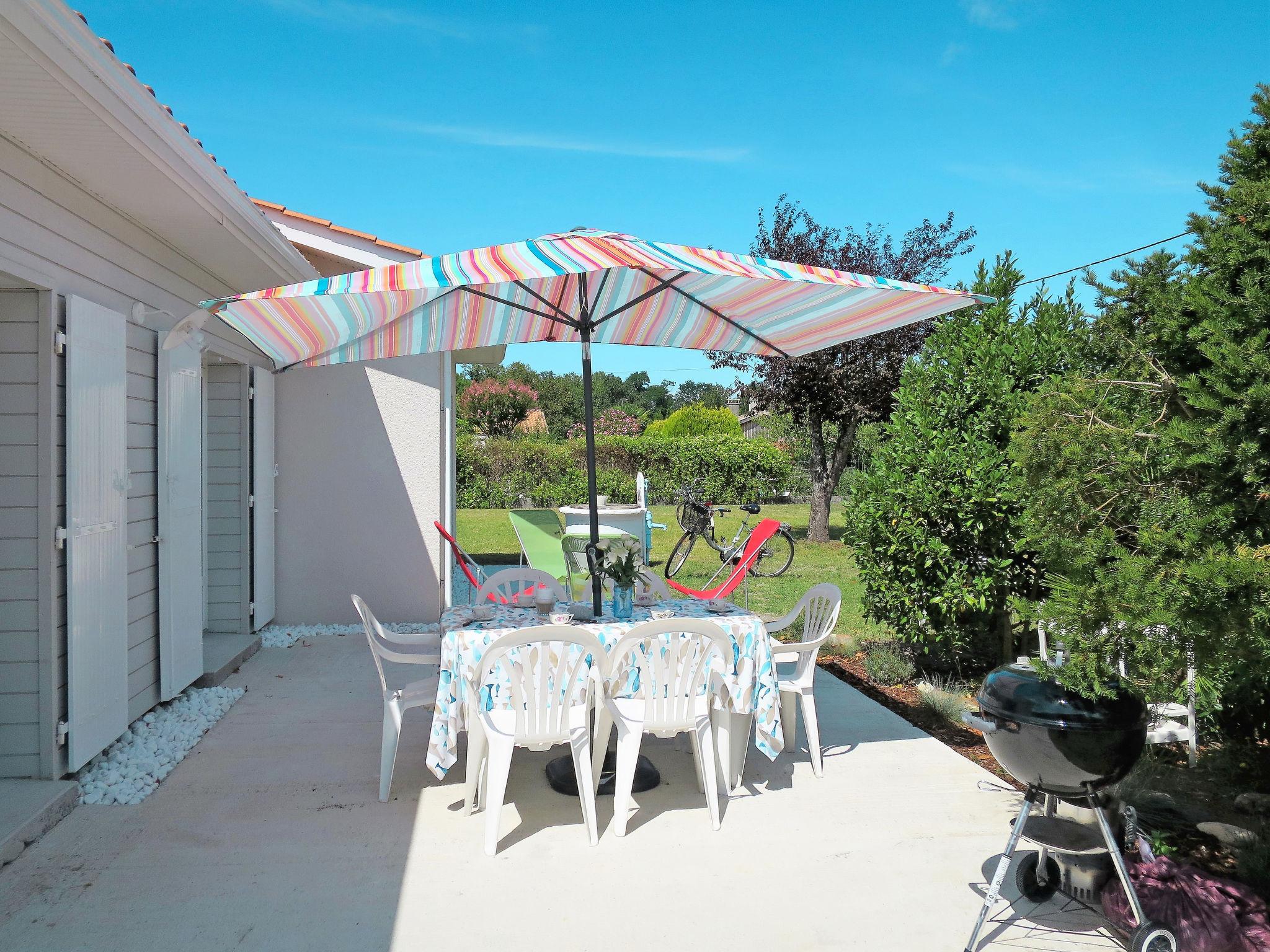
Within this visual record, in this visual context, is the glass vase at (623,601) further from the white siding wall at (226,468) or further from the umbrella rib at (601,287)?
the white siding wall at (226,468)

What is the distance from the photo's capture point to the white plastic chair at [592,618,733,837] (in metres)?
3.38

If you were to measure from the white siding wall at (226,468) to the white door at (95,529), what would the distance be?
206 centimetres

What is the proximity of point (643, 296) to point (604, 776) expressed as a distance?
2.27m

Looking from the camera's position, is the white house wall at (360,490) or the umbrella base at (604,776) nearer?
the umbrella base at (604,776)

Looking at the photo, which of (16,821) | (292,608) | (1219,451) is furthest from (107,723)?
(1219,451)

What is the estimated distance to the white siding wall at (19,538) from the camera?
3.59 meters

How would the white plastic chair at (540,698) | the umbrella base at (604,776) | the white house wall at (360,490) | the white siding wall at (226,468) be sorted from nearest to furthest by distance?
the white plastic chair at (540,698) < the umbrella base at (604,776) < the white siding wall at (226,468) < the white house wall at (360,490)

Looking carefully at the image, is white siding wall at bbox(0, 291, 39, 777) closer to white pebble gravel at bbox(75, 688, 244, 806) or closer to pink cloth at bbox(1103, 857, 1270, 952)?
white pebble gravel at bbox(75, 688, 244, 806)

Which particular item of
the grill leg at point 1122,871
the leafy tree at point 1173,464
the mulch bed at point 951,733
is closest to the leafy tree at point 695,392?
the mulch bed at point 951,733

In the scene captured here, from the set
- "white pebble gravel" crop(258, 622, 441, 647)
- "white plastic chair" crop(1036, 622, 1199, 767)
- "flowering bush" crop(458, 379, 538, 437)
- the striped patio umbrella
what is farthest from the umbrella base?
"flowering bush" crop(458, 379, 538, 437)

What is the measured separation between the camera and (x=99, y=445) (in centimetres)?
400

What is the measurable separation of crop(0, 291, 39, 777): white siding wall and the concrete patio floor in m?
0.46

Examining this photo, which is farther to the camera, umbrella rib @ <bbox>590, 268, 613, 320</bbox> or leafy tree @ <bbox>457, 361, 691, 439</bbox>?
leafy tree @ <bbox>457, 361, 691, 439</bbox>

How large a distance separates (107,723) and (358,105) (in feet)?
28.1
